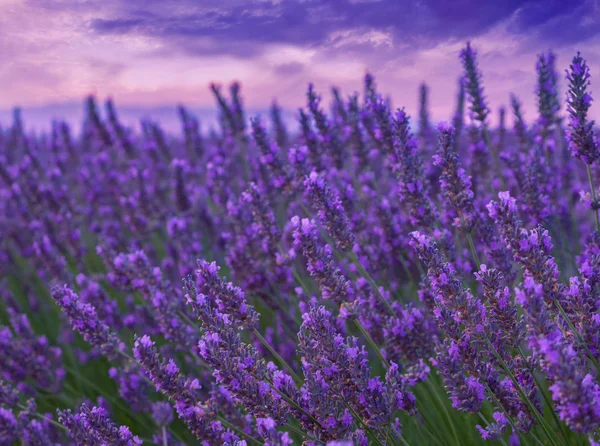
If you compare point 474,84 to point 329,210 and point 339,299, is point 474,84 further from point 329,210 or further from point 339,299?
point 339,299

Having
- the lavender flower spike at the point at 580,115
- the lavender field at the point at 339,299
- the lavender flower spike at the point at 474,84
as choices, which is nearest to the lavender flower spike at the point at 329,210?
the lavender field at the point at 339,299

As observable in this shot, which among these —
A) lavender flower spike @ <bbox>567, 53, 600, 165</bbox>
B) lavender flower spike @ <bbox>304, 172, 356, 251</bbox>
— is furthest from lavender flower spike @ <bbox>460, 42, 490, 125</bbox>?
lavender flower spike @ <bbox>304, 172, 356, 251</bbox>

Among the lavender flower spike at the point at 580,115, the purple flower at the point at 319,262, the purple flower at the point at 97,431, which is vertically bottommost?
the purple flower at the point at 97,431

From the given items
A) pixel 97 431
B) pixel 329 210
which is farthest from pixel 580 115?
pixel 97 431

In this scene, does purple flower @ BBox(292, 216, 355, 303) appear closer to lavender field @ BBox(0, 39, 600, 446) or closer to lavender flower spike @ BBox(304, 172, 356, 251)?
lavender field @ BBox(0, 39, 600, 446)

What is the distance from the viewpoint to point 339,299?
266 centimetres

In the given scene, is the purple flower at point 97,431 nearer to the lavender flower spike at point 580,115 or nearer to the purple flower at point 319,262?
the purple flower at point 319,262

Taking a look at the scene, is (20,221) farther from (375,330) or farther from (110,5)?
(375,330)

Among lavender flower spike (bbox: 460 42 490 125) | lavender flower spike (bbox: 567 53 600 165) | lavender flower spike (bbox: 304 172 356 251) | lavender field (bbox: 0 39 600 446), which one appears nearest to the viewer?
lavender field (bbox: 0 39 600 446)

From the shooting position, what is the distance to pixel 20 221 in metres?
6.92

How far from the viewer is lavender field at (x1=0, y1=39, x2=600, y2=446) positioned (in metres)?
2.12

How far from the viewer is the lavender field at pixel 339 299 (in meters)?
2.12

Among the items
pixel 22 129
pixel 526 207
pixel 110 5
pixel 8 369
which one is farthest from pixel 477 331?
pixel 22 129

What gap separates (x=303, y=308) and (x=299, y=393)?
136 centimetres
